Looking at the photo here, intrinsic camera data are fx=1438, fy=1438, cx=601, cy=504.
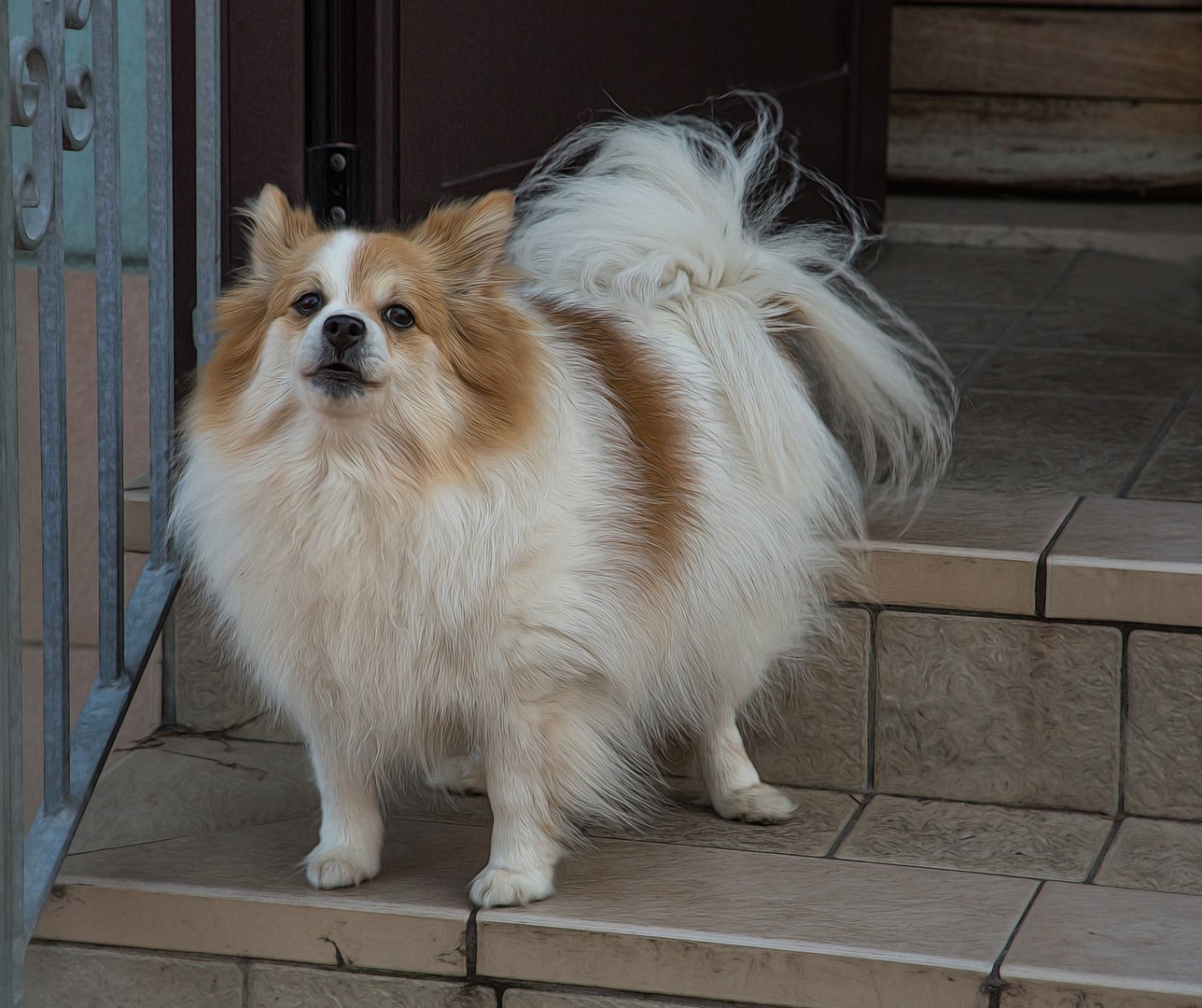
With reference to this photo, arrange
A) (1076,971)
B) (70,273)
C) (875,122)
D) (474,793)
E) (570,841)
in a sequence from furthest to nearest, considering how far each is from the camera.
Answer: (875,122), (70,273), (474,793), (570,841), (1076,971)

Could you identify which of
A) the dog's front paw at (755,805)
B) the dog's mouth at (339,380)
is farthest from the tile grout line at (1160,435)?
the dog's mouth at (339,380)

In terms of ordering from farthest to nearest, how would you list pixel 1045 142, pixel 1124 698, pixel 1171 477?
pixel 1045 142
pixel 1171 477
pixel 1124 698

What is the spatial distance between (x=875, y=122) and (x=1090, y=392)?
49.2 inches

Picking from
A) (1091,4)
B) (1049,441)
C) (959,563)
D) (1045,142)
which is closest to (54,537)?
(959,563)

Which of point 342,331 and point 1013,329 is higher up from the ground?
point 342,331

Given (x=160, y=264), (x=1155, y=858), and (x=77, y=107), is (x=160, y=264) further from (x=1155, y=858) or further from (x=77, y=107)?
(x=1155, y=858)

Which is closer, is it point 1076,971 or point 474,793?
point 1076,971

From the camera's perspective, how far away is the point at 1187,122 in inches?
175

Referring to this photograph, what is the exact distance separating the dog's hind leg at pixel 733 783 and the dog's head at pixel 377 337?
620 mm

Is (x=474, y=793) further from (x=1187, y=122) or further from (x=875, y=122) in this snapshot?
(x=1187, y=122)

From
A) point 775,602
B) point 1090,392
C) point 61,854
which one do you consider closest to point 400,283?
point 775,602

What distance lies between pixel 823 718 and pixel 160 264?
3.89ft

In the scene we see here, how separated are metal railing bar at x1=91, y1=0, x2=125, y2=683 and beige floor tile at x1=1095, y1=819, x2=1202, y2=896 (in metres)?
1.38

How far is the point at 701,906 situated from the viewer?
1.79 m
